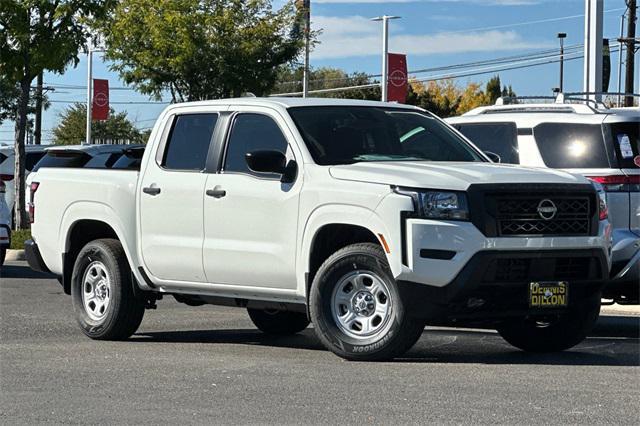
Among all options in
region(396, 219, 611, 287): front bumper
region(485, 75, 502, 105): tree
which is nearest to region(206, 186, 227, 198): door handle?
region(396, 219, 611, 287): front bumper

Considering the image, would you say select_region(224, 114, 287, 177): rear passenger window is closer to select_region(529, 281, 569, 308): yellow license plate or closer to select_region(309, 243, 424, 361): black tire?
select_region(309, 243, 424, 361): black tire

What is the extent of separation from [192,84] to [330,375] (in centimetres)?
3050

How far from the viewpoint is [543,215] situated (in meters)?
9.90

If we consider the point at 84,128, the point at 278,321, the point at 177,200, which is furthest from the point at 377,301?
the point at 84,128

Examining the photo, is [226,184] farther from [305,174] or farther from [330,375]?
[330,375]

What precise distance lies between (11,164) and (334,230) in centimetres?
2041

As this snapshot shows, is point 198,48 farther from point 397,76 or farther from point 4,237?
point 4,237

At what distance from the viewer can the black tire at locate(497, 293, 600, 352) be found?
10.8m

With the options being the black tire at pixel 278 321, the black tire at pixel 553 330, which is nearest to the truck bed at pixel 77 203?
the black tire at pixel 278 321

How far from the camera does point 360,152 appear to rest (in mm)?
10742

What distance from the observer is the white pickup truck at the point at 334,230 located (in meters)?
9.59

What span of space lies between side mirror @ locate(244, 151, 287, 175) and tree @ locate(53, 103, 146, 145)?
260 ft

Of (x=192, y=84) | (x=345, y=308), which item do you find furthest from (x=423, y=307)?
(x=192, y=84)

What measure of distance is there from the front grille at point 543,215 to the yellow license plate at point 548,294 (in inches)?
14.8
